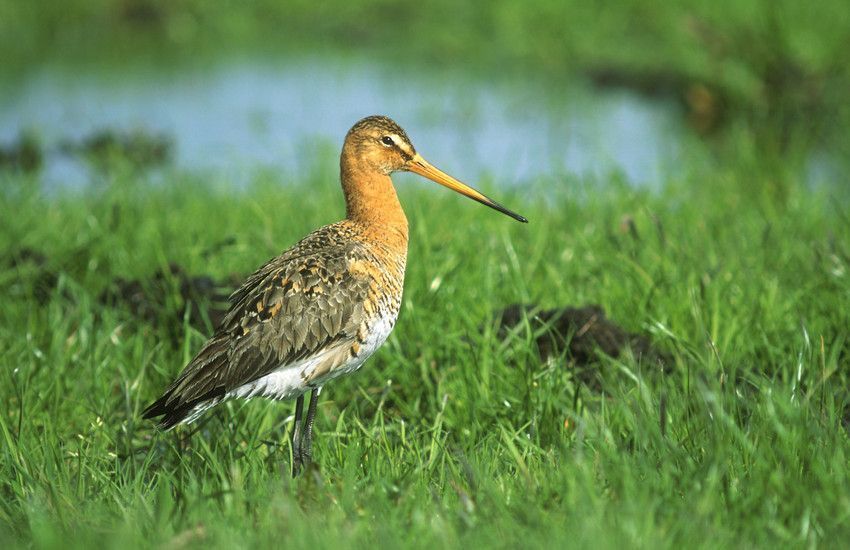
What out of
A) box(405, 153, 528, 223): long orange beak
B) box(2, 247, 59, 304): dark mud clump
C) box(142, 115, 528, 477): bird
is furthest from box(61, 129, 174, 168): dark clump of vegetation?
box(142, 115, 528, 477): bird

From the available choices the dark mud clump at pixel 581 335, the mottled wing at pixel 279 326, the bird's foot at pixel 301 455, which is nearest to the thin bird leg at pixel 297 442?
the bird's foot at pixel 301 455

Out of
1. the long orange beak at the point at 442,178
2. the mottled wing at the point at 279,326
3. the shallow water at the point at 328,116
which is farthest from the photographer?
the shallow water at the point at 328,116

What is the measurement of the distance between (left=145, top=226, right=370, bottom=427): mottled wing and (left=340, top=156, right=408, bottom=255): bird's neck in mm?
267

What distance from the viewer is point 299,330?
4113 millimetres

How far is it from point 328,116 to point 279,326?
6782mm

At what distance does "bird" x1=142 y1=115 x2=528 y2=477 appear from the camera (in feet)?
13.1

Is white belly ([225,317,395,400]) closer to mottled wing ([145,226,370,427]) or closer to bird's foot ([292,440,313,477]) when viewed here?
mottled wing ([145,226,370,427])

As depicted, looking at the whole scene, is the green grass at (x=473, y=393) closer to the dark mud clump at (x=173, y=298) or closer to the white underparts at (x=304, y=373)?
the dark mud clump at (x=173, y=298)

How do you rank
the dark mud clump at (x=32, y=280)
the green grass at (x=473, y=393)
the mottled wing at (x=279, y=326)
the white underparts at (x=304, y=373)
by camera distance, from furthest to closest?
1. the dark mud clump at (x=32, y=280)
2. the white underparts at (x=304, y=373)
3. the mottled wing at (x=279, y=326)
4. the green grass at (x=473, y=393)

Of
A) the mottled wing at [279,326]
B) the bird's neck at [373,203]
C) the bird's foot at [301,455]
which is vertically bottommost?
the bird's foot at [301,455]

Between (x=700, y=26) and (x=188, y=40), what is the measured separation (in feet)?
23.7

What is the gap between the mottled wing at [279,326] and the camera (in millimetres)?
3977

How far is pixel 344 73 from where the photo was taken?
40.3ft

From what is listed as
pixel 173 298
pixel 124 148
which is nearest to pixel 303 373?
pixel 173 298
